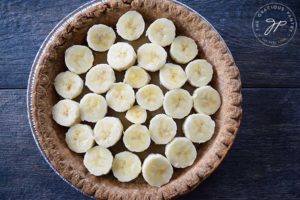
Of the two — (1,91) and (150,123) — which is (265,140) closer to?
(150,123)

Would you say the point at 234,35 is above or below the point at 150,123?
above

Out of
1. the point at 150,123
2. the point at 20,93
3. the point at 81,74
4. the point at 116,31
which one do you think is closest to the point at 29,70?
the point at 20,93

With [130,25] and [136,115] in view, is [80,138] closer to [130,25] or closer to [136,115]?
[136,115]

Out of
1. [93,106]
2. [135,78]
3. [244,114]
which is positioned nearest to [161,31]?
[135,78]

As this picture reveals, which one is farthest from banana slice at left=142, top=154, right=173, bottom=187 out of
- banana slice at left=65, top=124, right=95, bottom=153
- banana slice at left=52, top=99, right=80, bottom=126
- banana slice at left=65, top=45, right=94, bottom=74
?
banana slice at left=65, top=45, right=94, bottom=74

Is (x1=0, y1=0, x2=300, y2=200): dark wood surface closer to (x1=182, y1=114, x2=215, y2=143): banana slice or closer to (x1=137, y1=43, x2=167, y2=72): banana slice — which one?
(x1=182, y1=114, x2=215, y2=143): banana slice

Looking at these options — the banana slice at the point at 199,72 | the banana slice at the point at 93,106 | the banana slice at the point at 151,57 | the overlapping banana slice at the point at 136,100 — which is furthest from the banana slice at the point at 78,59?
the banana slice at the point at 199,72
